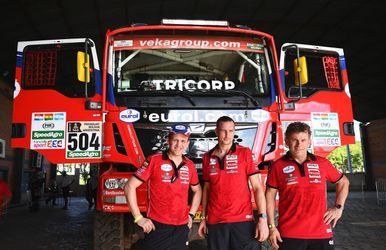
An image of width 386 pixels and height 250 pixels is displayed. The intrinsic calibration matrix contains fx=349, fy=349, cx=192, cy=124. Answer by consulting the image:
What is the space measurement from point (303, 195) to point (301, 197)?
22mm

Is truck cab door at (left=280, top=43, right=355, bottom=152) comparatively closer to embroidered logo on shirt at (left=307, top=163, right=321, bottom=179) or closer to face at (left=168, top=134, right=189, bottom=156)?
embroidered logo on shirt at (left=307, top=163, right=321, bottom=179)

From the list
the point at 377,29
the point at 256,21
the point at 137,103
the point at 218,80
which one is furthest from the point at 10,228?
the point at 377,29

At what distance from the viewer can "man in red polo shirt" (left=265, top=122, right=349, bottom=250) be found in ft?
8.73

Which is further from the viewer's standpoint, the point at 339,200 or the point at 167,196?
the point at 167,196

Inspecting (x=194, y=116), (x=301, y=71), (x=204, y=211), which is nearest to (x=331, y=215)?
(x=204, y=211)

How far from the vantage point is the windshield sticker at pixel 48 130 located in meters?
4.33

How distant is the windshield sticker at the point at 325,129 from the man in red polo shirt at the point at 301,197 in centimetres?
190

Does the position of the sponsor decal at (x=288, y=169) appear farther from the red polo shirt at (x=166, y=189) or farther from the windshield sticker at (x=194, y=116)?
the windshield sticker at (x=194, y=116)

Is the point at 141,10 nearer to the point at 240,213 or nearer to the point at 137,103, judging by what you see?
the point at 137,103

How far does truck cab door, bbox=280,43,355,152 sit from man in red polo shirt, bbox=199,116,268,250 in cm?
165

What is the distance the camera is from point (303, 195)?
271cm

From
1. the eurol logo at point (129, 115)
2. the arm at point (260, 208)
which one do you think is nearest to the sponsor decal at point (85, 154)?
the eurol logo at point (129, 115)

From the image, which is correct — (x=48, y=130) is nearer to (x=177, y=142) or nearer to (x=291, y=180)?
(x=177, y=142)

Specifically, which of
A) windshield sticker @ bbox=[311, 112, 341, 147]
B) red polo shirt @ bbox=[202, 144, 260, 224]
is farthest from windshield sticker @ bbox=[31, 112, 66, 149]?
windshield sticker @ bbox=[311, 112, 341, 147]
